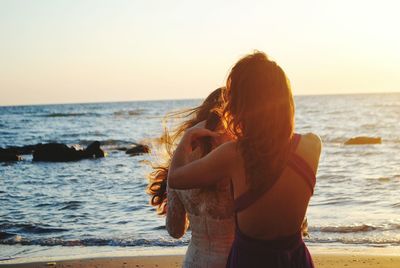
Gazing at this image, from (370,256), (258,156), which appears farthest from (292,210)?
(370,256)

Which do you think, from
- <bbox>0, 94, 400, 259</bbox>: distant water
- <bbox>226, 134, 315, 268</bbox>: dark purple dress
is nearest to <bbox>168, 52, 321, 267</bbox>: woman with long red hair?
<bbox>226, 134, 315, 268</bbox>: dark purple dress

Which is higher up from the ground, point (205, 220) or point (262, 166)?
point (262, 166)

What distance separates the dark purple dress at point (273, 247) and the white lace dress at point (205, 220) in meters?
0.31

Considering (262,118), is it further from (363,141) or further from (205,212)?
(363,141)

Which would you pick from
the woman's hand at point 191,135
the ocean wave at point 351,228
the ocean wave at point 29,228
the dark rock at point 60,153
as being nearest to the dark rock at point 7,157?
Answer: the dark rock at point 60,153

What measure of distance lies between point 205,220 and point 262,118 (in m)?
0.80

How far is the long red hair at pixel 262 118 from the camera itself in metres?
2.28

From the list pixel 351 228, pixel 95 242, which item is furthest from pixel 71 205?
pixel 351 228

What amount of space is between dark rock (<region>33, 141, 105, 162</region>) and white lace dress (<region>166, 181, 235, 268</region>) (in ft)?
79.0

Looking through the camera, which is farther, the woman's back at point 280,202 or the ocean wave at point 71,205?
the ocean wave at point 71,205

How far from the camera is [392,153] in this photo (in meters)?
25.0

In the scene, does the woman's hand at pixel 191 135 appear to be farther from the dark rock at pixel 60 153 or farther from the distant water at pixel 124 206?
the dark rock at pixel 60 153

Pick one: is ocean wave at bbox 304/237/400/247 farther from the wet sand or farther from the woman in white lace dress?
the woman in white lace dress

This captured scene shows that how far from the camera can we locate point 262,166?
2303 millimetres
